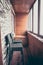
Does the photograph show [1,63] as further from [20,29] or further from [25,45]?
[20,29]

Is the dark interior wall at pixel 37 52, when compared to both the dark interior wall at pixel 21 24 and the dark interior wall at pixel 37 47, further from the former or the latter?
the dark interior wall at pixel 21 24

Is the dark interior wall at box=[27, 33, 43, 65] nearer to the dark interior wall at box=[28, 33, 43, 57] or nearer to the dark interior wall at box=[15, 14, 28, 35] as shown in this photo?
the dark interior wall at box=[28, 33, 43, 57]

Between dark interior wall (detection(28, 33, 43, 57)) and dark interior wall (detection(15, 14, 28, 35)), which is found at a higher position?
dark interior wall (detection(15, 14, 28, 35))

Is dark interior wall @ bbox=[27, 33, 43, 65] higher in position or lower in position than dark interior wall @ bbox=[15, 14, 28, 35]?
lower

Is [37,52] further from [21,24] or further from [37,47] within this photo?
[21,24]

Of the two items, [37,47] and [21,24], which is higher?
[21,24]

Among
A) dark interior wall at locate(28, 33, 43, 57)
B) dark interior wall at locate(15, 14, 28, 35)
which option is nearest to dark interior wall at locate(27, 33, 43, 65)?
dark interior wall at locate(28, 33, 43, 57)

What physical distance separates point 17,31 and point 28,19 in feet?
3.69

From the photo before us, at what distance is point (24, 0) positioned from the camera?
4.54 metres

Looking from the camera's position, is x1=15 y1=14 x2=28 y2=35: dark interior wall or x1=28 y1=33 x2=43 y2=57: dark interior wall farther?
x1=15 y1=14 x2=28 y2=35: dark interior wall

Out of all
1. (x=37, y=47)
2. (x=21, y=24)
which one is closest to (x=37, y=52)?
(x=37, y=47)

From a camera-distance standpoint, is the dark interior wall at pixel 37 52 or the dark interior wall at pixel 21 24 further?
the dark interior wall at pixel 21 24

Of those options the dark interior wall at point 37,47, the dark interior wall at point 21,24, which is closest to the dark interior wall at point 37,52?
the dark interior wall at point 37,47

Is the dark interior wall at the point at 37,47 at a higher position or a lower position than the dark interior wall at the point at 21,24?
lower
